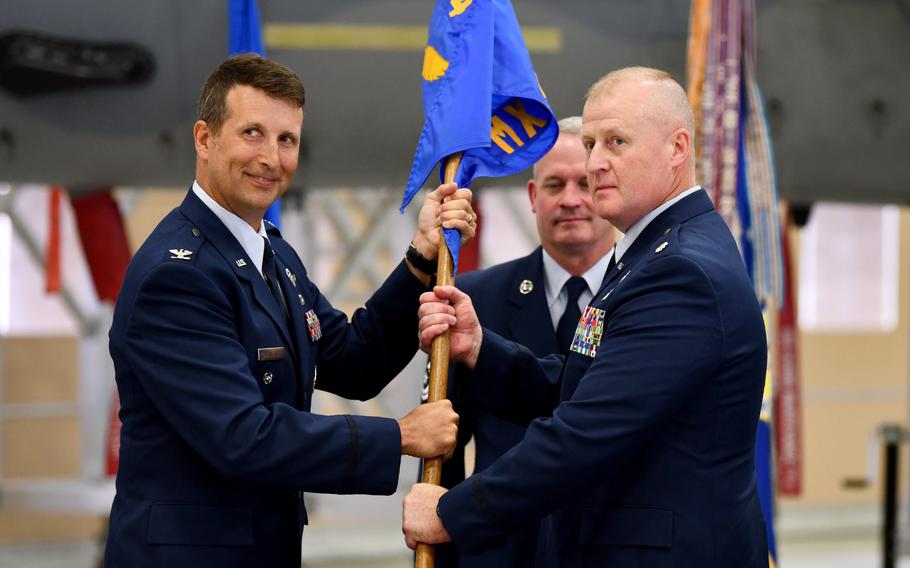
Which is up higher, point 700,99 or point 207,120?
point 700,99

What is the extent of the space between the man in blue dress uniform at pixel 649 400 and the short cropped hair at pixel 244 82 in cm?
63

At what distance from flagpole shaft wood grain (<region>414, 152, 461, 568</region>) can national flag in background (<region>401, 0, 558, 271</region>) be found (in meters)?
0.03

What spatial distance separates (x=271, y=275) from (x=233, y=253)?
0.15 m

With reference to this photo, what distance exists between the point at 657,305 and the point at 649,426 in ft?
0.74

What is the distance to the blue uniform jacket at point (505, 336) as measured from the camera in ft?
8.32

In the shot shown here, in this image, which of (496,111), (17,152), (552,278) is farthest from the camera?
(17,152)

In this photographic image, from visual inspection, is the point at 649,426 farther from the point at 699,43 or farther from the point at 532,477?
the point at 699,43

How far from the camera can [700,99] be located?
11.5 feet

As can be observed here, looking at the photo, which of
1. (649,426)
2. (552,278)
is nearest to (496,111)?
(552,278)

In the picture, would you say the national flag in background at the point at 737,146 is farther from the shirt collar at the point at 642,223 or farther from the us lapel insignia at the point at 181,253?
the us lapel insignia at the point at 181,253

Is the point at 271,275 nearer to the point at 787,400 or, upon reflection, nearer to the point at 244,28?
the point at 244,28

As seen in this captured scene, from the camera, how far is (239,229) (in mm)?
2158

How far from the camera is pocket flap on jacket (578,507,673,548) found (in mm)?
1896

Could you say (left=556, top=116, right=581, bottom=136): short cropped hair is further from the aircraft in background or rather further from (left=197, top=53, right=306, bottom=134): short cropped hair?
the aircraft in background
